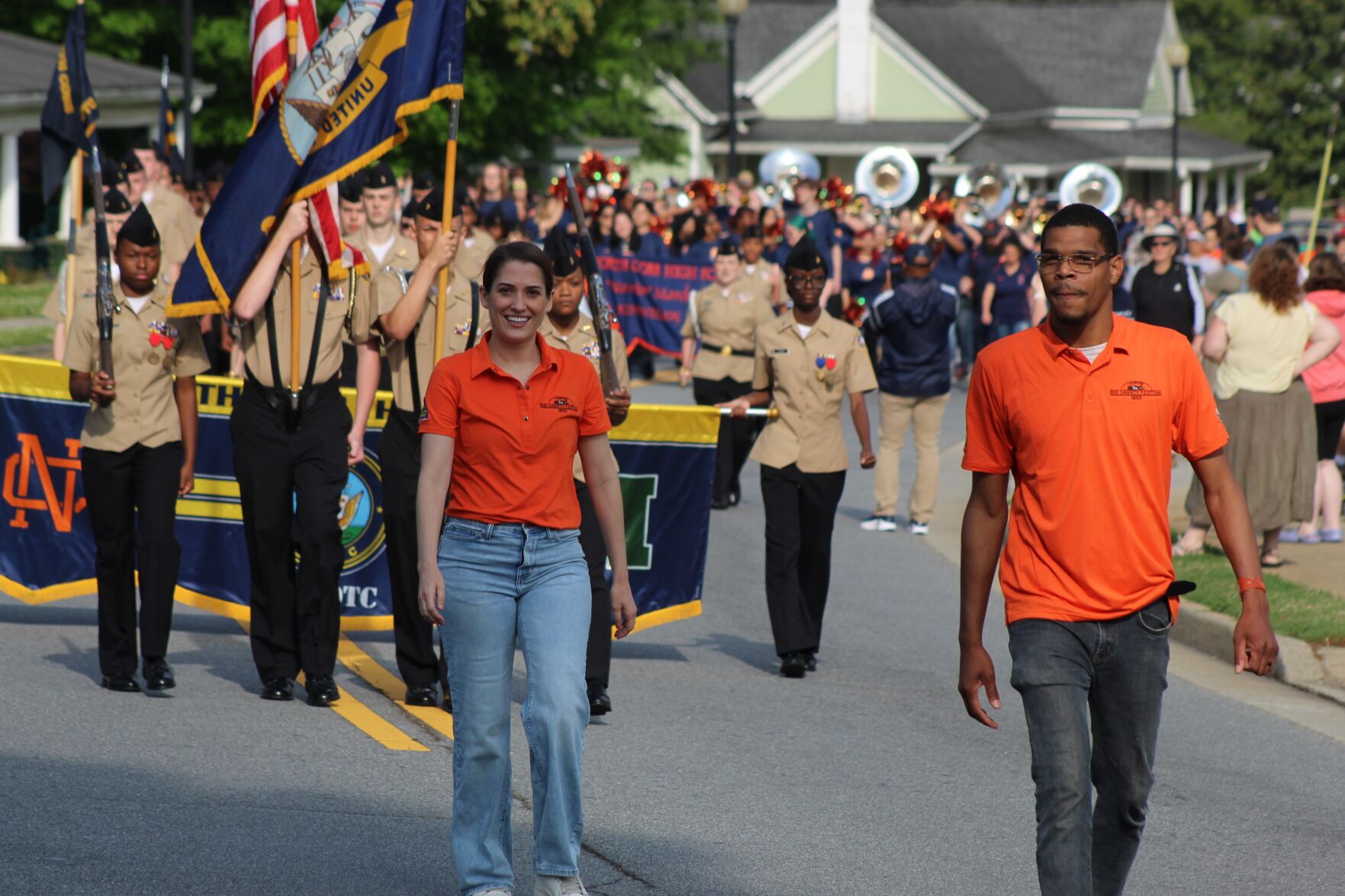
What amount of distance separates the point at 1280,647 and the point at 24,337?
16.9m

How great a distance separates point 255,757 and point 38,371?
10.5 feet

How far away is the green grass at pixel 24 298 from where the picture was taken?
2591 centimetres

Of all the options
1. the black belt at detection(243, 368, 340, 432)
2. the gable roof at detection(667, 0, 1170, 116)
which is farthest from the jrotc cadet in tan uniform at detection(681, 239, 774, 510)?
the gable roof at detection(667, 0, 1170, 116)

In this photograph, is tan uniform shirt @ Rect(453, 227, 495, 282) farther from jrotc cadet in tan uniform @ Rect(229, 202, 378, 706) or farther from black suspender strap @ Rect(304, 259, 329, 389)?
jrotc cadet in tan uniform @ Rect(229, 202, 378, 706)

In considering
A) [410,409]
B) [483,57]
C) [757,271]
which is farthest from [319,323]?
[483,57]

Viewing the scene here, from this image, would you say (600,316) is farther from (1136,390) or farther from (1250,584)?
(1250,584)

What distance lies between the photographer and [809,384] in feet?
30.7

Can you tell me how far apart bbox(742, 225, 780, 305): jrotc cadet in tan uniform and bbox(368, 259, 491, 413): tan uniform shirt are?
24.2 feet

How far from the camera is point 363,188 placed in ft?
35.1

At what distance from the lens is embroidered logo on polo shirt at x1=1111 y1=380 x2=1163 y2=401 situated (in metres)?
4.77

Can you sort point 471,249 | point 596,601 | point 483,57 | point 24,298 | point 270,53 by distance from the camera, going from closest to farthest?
point 596,601
point 270,53
point 471,249
point 24,298
point 483,57

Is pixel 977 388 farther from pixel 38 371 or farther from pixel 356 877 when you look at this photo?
pixel 38 371

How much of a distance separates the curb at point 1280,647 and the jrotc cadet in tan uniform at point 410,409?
13.9 feet

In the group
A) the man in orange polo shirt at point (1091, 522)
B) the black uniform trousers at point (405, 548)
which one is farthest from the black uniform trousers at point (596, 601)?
the man in orange polo shirt at point (1091, 522)
